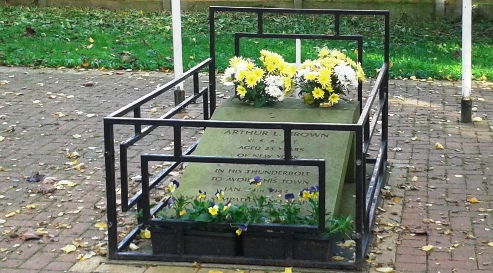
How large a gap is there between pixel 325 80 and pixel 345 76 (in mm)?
146

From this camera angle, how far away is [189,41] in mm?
13211

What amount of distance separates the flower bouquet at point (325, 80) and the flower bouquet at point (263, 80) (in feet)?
0.35

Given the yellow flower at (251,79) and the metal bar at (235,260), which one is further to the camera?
the yellow flower at (251,79)

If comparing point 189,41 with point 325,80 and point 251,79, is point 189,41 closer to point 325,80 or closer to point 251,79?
point 251,79

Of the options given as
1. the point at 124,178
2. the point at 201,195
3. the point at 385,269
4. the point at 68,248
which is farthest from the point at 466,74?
the point at 68,248

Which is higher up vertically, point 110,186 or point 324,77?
point 324,77

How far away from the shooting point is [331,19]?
14.9 meters

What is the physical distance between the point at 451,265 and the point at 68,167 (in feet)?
11.1

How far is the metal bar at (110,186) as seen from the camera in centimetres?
478

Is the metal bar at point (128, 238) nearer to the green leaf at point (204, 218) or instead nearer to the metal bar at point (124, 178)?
the metal bar at point (124, 178)

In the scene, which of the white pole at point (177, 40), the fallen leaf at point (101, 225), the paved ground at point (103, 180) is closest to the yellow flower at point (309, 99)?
the paved ground at point (103, 180)

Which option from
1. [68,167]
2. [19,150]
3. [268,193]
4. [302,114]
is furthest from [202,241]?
[19,150]

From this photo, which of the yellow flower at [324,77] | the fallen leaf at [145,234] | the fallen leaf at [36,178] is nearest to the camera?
the fallen leaf at [145,234]

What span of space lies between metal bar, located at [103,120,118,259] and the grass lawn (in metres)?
6.29
